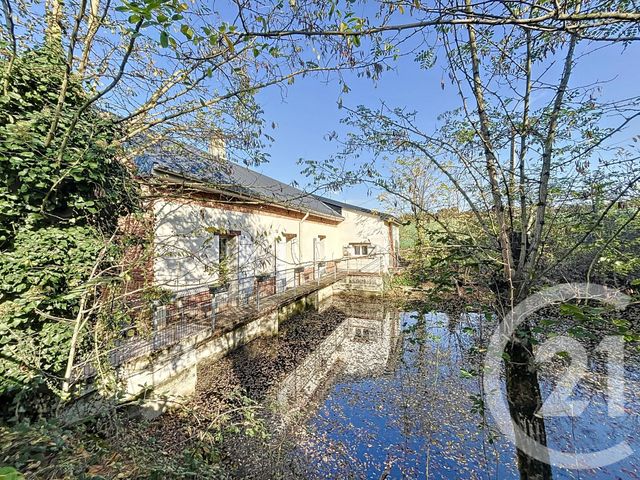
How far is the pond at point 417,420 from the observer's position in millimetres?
3176

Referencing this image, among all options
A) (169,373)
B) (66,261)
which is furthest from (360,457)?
(66,261)

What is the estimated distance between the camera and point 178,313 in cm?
507

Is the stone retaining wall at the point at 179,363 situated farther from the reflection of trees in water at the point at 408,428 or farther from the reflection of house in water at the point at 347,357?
the reflection of trees in water at the point at 408,428

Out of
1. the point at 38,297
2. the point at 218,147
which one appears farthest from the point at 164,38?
the point at 218,147

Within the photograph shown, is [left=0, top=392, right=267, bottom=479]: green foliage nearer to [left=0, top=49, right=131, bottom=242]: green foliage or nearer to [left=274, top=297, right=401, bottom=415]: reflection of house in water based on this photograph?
[left=0, top=49, right=131, bottom=242]: green foliage

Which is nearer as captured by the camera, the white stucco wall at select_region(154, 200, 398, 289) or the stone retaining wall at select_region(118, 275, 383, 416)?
the stone retaining wall at select_region(118, 275, 383, 416)

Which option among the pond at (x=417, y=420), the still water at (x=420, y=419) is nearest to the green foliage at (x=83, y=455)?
the pond at (x=417, y=420)

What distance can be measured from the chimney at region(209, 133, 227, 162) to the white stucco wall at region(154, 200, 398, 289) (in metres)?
1.10

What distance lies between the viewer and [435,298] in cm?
249

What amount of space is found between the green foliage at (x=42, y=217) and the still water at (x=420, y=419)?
10.4 feet

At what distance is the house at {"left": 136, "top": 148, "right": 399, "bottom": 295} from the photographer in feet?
14.0

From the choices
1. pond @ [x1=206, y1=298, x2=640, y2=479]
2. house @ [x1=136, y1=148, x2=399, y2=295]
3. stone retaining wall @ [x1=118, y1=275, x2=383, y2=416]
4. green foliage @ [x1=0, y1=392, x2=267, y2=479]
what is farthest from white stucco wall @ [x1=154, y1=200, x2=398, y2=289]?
pond @ [x1=206, y1=298, x2=640, y2=479]

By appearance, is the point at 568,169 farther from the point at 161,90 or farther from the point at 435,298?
the point at 161,90

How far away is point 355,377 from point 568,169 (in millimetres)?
5098
